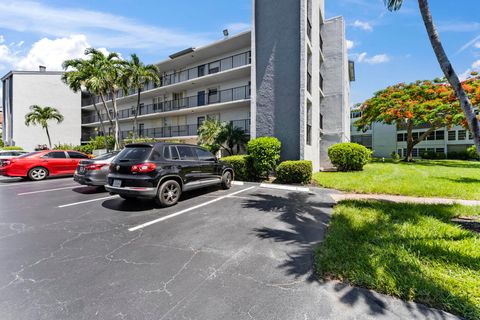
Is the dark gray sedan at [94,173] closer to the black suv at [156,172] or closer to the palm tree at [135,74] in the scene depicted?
the black suv at [156,172]

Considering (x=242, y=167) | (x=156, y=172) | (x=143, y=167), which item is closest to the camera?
(x=143, y=167)

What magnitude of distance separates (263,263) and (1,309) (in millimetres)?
3093

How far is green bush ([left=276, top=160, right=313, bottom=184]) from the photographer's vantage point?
1069cm

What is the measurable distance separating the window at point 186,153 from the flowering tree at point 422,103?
62.4 ft

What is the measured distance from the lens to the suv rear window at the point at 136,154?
614 cm

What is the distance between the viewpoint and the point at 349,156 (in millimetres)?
13203

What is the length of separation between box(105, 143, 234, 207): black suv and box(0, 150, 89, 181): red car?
8156 millimetres

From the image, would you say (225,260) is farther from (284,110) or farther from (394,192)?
(284,110)

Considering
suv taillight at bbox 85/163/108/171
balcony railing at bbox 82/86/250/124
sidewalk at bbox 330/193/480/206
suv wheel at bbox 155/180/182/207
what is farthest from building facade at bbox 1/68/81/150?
sidewalk at bbox 330/193/480/206

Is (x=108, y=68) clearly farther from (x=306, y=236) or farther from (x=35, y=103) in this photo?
(x=306, y=236)

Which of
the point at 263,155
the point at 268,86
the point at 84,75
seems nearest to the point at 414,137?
the point at 268,86

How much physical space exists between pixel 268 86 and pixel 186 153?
8231 mm

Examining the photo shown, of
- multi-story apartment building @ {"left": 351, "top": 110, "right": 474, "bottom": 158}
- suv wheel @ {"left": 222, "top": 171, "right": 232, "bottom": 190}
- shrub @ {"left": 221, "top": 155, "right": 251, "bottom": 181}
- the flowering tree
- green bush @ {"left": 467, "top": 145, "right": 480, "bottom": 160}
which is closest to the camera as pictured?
suv wheel @ {"left": 222, "top": 171, "right": 232, "bottom": 190}

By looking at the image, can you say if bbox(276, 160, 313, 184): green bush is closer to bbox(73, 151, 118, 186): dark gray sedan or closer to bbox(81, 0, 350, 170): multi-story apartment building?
bbox(81, 0, 350, 170): multi-story apartment building
